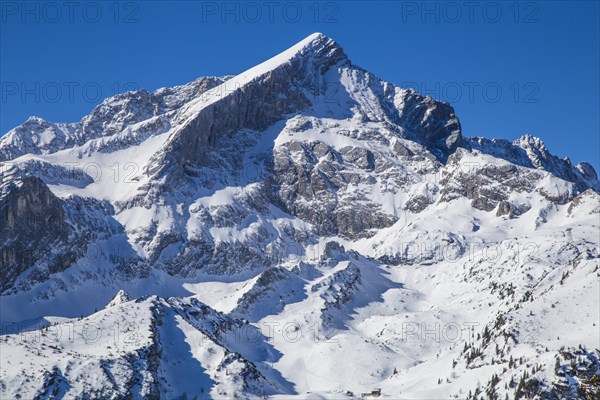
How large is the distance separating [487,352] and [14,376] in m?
96.4

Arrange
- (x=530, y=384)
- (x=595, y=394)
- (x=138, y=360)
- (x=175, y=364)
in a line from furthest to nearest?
1. (x=175, y=364)
2. (x=138, y=360)
3. (x=530, y=384)
4. (x=595, y=394)

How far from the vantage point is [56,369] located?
168m

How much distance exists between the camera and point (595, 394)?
144000mm

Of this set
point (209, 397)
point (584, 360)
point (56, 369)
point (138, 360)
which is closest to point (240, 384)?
point (209, 397)

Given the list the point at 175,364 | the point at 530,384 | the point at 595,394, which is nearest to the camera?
the point at 595,394

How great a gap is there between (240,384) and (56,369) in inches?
1504

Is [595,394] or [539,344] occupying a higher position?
[539,344]

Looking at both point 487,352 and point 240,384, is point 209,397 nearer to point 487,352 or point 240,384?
point 240,384

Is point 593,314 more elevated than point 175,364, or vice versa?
point 593,314

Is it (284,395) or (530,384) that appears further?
(284,395)

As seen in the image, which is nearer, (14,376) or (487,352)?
(14,376)

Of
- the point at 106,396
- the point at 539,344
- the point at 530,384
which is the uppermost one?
the point at 539,344

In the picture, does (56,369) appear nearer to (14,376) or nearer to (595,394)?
(14,376)

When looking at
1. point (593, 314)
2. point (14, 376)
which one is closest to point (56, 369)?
point (14, 376)
